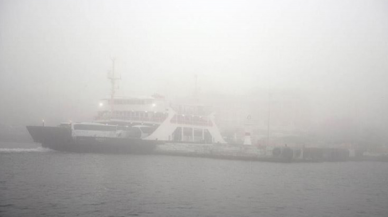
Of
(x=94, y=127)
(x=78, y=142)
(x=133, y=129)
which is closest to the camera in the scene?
(x=78, y=142)

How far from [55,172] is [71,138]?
47.7 ft

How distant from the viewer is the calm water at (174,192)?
16609mm

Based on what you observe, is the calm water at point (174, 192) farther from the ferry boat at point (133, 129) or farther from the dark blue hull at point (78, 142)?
the ferry boat at point (133, 129)

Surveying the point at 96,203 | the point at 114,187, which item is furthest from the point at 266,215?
the point at 114,187

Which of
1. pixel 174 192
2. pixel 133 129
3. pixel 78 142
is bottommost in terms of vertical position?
pixel 174 192

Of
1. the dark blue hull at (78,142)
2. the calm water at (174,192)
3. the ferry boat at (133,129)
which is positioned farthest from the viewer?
the ferry boat at (133,129)

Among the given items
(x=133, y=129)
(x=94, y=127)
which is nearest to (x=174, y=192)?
(x=94, y=127)

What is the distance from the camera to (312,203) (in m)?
19.6

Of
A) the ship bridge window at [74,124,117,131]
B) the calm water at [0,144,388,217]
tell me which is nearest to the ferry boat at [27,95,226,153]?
the ship bridge window at [74,124,117,131]

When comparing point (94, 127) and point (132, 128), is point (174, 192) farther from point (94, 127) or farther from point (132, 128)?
point (132, 128)

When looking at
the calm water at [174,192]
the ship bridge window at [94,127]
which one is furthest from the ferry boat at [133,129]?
the calm water at [174,192]

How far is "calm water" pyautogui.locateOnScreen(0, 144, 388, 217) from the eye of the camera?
16.6 metres

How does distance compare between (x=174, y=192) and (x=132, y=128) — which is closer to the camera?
(x=174, y=192)

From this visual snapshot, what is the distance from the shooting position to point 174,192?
20750mm
